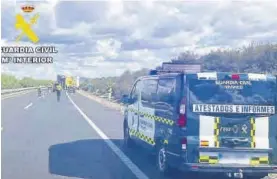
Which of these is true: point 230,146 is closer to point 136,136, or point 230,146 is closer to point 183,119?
point 183,119

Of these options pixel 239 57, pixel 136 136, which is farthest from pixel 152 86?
pixel 239 57

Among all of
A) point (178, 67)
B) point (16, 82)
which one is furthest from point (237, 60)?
point (16, 82)

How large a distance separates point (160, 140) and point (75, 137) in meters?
5.66

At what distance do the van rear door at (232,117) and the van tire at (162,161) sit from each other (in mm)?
936

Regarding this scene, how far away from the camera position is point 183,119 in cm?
746

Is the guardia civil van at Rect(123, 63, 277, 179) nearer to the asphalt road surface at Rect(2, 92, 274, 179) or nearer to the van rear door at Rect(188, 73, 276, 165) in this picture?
the van rear door at Rect(188, 73, 276, 165)

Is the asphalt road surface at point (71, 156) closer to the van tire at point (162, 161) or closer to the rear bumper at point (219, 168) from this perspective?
the van tire at point (162, 161)


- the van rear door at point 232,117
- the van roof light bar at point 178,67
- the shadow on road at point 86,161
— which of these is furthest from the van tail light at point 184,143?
the van roof light bar at point 178,67

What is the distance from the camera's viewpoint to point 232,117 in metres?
7.43

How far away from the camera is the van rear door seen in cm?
741

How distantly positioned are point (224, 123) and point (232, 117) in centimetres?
16

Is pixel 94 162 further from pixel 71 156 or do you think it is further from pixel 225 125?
pixel 225 125

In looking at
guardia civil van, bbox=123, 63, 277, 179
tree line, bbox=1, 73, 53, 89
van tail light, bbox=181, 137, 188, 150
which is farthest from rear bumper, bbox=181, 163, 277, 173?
tree line, bbox=1, 73, 53, 89

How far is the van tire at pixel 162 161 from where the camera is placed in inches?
322
